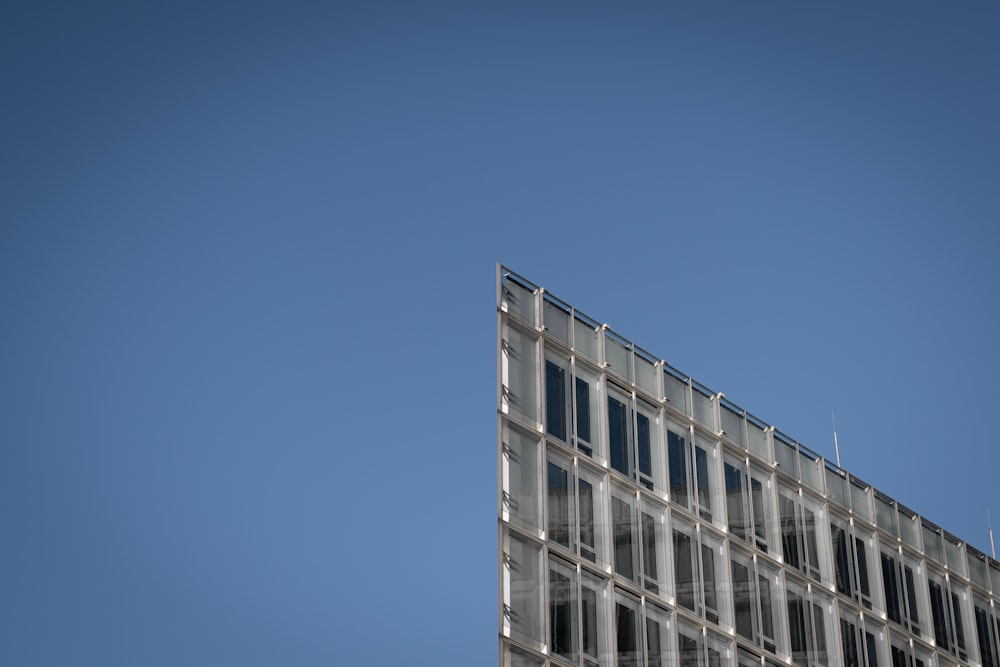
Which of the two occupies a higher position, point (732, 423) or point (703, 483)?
point (732, 423)

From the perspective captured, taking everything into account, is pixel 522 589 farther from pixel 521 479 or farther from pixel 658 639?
pixel 658 639

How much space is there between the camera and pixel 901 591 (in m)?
62.6

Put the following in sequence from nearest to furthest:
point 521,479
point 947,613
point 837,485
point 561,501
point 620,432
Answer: point 521,479
point 561,501
point 620,432
point 837,485
point 947,613

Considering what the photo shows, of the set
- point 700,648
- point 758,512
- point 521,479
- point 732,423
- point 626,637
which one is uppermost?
point 732,423

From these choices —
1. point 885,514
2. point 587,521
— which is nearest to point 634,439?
point 587,521

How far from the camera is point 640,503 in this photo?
52.4 metres

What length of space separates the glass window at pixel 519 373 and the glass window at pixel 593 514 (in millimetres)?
2552

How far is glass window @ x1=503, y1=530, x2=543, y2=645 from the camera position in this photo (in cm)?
4700

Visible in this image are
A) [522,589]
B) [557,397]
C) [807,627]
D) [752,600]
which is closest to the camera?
[522,589]

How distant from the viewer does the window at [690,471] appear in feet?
178

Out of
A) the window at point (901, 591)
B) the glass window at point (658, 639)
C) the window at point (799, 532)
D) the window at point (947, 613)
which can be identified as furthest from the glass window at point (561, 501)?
the window at point (947, 613)

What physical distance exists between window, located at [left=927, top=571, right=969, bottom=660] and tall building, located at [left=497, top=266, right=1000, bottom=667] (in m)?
0.15

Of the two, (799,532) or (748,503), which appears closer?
(748,503)

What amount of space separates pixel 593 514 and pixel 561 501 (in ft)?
4.53
